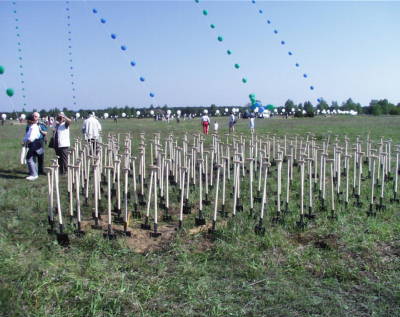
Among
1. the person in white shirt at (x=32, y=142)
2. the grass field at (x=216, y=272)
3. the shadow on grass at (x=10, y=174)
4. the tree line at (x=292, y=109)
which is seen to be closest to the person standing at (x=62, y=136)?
the person in white shirt at (x=32, y=142)

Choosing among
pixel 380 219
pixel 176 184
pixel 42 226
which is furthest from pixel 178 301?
pixel 176 184

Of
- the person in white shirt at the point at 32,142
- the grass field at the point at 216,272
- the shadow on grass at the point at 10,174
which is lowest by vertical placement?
the grass field at the point at 216,272

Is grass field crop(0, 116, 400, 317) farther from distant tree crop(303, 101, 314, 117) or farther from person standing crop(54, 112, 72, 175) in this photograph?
distant tree crop(303, 101, 314, 117)

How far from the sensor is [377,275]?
16.5 feet

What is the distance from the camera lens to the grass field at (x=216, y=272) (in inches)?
169

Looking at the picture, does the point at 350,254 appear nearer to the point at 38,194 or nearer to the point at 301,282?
the point at 301,282

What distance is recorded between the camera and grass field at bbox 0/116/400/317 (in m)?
4.29

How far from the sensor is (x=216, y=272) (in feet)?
16.9

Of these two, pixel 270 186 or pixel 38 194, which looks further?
pixel 270 186

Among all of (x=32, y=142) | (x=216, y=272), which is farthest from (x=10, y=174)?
(x=216, y=272)

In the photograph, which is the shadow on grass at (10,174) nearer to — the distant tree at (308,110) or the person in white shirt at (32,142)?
the person in white shirt at (32,142)

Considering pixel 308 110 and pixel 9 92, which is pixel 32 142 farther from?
pixel 308 110

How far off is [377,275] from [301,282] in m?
0.96

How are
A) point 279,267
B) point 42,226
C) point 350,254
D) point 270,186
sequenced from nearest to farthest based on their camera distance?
point 279,267 < point 350,254 < point 42,226 < point 270,186
